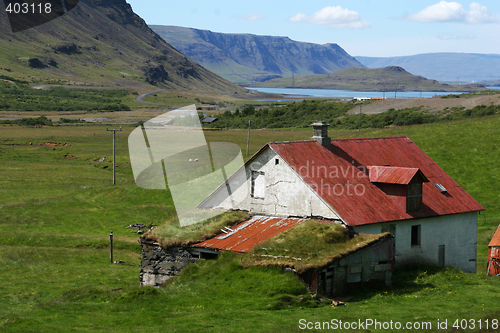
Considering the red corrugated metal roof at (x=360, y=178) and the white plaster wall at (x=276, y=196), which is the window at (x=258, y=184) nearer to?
the white plaster wall at (x=276, y=196)

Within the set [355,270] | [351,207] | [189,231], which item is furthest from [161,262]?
[351,207]

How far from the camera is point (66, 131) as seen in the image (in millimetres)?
122250

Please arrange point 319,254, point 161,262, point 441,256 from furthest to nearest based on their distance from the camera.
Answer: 1. point 441,256
2. point 161,262
3. point 319,254

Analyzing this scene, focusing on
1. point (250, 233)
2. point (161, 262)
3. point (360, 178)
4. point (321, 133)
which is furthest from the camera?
point (321, 133)

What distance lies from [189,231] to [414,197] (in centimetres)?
1278

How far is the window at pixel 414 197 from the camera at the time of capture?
Answer: 97.6ft

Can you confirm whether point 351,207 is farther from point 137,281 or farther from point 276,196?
point 137,281

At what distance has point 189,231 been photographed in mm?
28266

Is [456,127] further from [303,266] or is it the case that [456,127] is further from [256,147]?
[303,266]

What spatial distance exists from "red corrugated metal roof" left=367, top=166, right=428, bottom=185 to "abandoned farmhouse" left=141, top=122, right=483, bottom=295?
0.21 ft

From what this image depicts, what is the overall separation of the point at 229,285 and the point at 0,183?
48646 millimetres

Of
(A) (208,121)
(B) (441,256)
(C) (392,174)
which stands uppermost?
(A) (208,121)

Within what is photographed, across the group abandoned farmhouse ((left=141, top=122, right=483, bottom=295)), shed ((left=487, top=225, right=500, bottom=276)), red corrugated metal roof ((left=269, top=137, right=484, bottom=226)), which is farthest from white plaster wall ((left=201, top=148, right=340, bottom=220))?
shed ((left=487, top=225, right=500, bottom=276))

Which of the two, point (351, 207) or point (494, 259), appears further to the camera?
point (494, 259)
